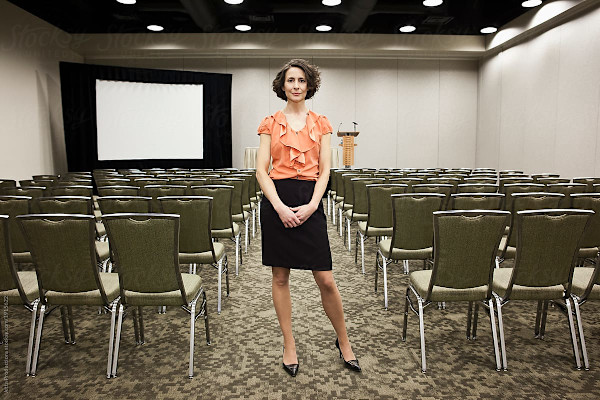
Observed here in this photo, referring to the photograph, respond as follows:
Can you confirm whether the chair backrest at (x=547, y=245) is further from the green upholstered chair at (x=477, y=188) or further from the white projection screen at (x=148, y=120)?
the white projection screen at (x=148, y=120)

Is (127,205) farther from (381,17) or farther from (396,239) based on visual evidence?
(381,17)

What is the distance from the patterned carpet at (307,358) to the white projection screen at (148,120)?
836 centimetres

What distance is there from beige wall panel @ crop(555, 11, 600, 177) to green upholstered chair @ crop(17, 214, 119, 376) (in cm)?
843

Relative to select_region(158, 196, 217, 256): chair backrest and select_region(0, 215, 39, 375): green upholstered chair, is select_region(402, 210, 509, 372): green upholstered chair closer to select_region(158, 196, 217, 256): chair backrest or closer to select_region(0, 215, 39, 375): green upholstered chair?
select_region(158, 196, 217, 256): chair backrest

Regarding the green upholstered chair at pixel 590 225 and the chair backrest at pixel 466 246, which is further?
the green upholstered chair at pixel 590 225

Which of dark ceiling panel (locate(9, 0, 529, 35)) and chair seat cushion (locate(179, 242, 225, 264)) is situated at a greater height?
dark ceiling panel (locate(9, 0, 529, 35))

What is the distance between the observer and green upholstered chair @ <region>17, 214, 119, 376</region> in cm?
218

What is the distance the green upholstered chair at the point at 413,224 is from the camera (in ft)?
10.1

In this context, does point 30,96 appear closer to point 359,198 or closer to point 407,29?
point 359,198

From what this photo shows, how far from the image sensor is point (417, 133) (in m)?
12.9

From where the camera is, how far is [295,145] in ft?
7.13

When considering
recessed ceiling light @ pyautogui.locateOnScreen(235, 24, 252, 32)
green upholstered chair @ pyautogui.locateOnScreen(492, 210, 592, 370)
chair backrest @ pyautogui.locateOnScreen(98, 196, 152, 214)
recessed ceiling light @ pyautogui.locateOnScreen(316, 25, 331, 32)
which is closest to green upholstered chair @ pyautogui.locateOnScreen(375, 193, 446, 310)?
green upholstered chair @ pyautogui.locateOnScreen(492, 210, 592, 370)

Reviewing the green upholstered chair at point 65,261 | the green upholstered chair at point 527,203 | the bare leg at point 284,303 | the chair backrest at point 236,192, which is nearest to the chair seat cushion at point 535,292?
the green upholstered chair at point 527,203

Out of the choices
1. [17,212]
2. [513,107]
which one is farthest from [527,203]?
[513,107]
